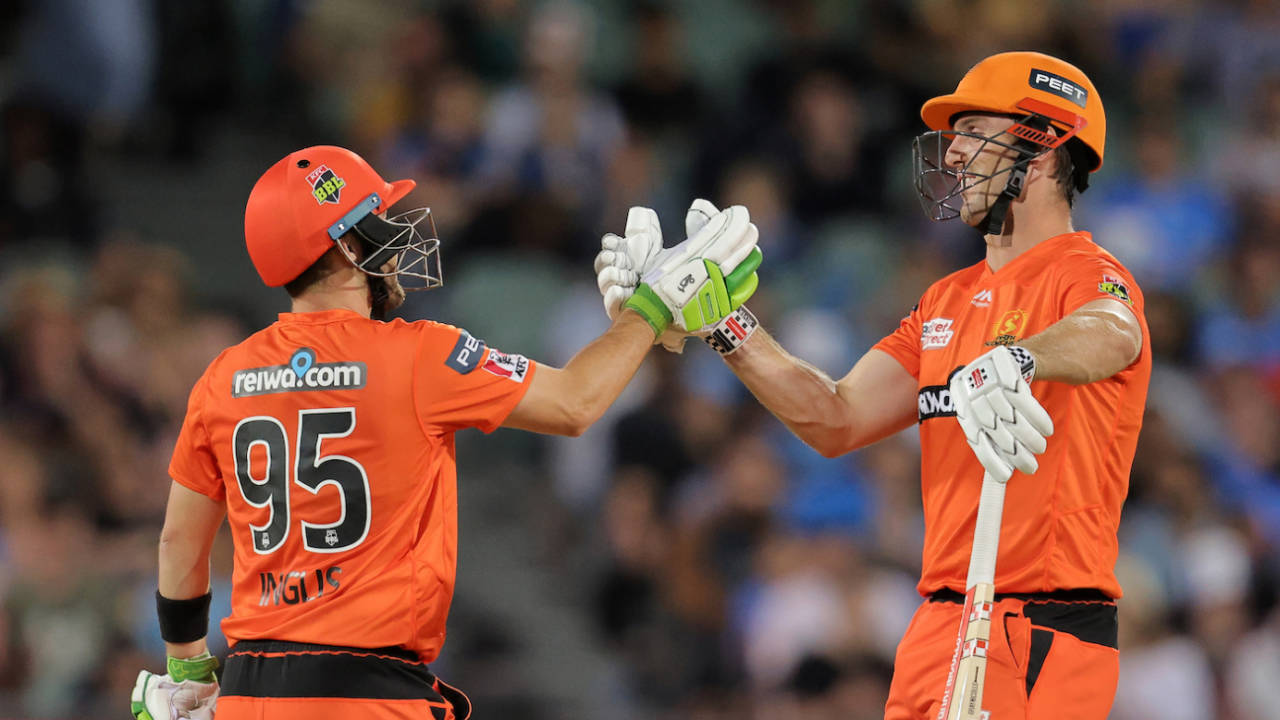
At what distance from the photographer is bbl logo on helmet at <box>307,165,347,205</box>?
455cm

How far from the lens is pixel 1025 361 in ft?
13.9

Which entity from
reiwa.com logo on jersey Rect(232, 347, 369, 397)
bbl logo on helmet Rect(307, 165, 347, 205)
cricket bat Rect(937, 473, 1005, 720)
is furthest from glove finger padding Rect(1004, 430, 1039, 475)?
bbl logo on helmet Rect(307, 165, 347, 205)

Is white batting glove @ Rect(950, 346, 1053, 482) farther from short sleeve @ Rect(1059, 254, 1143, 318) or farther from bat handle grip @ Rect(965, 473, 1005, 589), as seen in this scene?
short sleeve @ Rect(1059, 254, 1143, 318)

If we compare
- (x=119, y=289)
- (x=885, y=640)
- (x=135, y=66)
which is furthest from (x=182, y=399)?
(x=885, y=640)

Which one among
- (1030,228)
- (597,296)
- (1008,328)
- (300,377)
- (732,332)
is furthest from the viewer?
(597,296)

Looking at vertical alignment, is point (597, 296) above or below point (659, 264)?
above

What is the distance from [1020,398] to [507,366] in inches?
57.8

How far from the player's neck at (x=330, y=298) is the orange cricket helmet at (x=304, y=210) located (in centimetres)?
8

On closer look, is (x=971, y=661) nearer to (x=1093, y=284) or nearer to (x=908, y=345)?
(x=1093, y=284)

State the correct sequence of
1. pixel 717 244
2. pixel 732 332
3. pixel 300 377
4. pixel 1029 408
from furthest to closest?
1. pixel 732 332
2. pixel 717 244
3. pixel 300 377
4. pixel 1029 408

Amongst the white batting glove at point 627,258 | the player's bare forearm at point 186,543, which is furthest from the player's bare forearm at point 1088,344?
the player's bare forearm at point 186,543

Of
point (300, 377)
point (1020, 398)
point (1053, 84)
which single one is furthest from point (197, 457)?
point (1053, 84)

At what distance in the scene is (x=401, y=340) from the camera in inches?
173

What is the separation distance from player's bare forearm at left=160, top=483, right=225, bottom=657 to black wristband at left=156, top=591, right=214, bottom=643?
2cm
